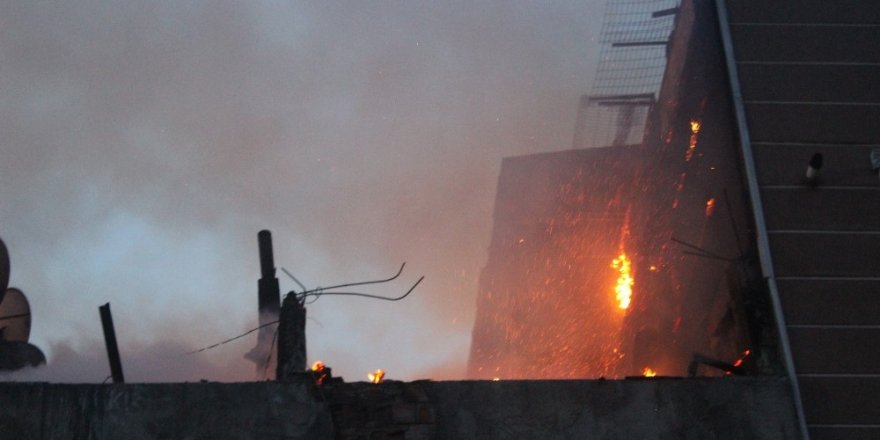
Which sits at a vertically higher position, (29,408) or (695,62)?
(695,62)

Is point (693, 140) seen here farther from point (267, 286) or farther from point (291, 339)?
point (291, 339)

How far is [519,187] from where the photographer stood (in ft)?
86.6

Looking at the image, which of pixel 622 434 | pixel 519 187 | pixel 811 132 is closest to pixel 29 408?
pixel 622 434

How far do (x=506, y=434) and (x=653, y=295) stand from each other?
8841 mm

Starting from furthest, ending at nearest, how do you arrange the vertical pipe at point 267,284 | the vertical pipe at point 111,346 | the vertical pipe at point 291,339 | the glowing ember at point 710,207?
1. the glowing ember at point 710,207
2. the vertical pipe at point 267,284
3. the vertical pipe at point 111,346
4. the vertical pipe at point 291,339

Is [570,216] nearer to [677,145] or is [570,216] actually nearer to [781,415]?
[677,145]

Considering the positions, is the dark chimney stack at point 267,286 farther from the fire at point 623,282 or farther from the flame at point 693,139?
the fire at point 623,282

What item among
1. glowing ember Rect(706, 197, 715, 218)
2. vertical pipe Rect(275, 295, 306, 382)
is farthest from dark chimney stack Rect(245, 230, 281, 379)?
glowing ember Rect(706, 197, 715, 218)

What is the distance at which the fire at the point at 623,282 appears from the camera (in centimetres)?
1952

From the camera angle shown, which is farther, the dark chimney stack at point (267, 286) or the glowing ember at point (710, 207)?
the glowing ember at point (710, 207)

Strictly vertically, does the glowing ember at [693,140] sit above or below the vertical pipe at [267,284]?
above

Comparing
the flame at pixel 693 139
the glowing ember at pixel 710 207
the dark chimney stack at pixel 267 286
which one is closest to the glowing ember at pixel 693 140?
the flame at pixel 693 139

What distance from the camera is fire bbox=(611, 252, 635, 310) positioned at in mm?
19516

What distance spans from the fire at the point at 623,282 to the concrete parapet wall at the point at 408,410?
10759 mm
